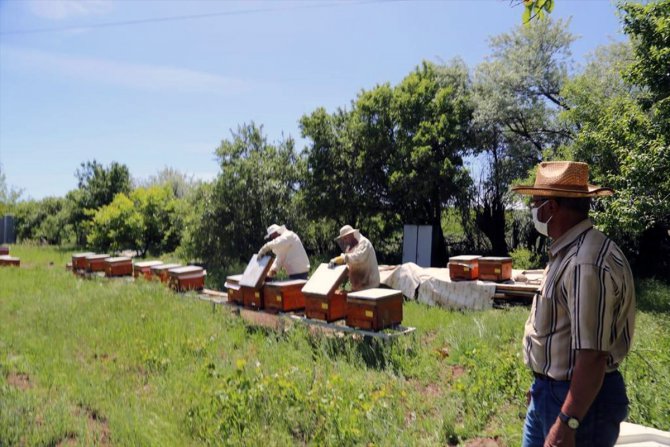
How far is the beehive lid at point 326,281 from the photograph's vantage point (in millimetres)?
6438

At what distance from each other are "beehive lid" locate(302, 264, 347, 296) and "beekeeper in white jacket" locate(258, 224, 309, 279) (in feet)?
5.21

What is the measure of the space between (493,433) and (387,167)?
11.4 metres

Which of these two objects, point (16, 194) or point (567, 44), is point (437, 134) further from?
point (16, 194)

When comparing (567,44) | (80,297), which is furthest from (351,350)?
(567,44)

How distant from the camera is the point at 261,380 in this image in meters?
4.50

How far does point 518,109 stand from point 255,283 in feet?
31.7

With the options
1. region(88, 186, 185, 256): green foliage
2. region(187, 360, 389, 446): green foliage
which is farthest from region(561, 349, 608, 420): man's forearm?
region(88, 186, 185, 256): green foliage

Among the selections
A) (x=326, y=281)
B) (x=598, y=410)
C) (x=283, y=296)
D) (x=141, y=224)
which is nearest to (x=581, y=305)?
(x=598, y=410)

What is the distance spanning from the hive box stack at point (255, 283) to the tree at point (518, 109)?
824 cm

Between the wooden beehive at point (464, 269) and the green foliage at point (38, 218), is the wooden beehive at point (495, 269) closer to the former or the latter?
the wooden beehive at point (464, 269)

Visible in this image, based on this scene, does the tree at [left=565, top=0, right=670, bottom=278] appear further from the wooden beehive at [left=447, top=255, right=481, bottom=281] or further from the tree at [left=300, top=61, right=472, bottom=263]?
the tree at [left=300, top=61, right=472, bottom=263]

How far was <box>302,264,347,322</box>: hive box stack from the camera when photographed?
253 inches

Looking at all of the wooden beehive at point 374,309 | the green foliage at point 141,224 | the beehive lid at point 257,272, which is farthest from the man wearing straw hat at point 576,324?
the green foliage at point 141,224

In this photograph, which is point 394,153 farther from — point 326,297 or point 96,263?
point 326,297
